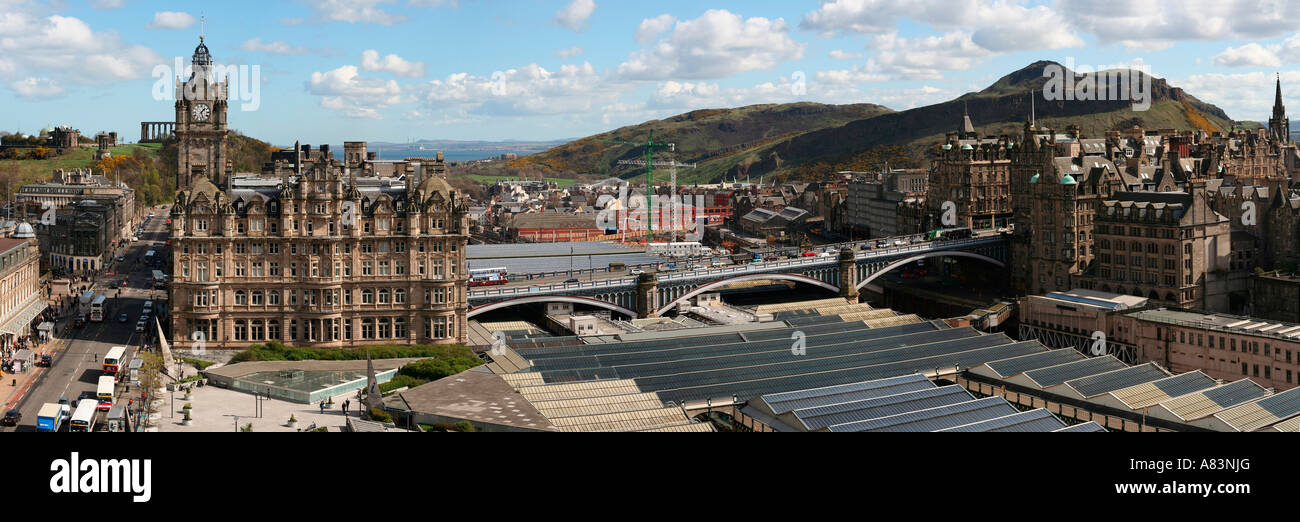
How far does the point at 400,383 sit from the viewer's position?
7069 cm

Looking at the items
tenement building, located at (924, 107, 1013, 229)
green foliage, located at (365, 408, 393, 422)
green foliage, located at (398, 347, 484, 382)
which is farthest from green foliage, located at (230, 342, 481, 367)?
tenement building, located at (924, 107, 1013, 229)

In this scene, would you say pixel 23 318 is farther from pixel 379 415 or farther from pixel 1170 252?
pixel 1170 252

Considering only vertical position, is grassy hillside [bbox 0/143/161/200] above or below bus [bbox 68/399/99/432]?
above

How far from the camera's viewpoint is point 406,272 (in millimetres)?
85812

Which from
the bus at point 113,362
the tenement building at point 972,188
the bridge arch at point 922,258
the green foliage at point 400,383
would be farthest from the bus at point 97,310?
the tenement building at point 972,188

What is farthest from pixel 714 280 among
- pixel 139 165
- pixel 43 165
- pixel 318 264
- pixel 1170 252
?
pixel 139 165

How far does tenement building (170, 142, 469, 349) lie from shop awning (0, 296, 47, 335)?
9249 millimetres

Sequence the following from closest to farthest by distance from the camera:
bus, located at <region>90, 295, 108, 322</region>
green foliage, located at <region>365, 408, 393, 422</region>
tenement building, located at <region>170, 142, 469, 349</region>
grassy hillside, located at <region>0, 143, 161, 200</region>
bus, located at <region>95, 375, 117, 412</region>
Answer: bus, located at <region>95, 375, 117, 412</region> → green foliage, located at <region>365, 408, 393, 422</region> → tenement building, located at <region>170, 142, 469, 349</region> → bus, located at <region>90, 295, 108, 322</region> → grassy hillside, located at <region>0, 143, 161, 200</region>

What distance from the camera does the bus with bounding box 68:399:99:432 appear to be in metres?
52.8

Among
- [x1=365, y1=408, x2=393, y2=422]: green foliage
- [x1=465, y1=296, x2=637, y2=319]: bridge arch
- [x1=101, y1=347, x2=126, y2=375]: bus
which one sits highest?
[x1=465, y1=296, x2=637, y2=319]: bridge arch

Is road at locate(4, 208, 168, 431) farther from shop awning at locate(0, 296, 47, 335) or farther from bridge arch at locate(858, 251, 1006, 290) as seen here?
bridge arch at locate(858, 251, 1006, 290)

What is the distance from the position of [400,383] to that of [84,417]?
2005 centimetres
